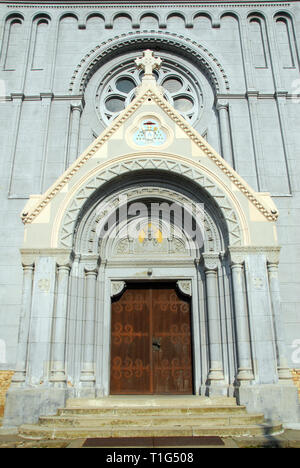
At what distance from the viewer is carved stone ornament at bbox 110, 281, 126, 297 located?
12023mm

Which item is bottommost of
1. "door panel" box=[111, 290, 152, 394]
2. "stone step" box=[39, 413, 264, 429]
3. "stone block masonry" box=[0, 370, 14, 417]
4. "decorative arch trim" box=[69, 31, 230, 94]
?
"stone step" box=[39, 413, 264, 429]

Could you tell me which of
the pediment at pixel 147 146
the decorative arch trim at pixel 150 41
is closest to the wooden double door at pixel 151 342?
the pediment at pixel 147 146

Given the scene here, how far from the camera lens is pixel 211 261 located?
11391 mm

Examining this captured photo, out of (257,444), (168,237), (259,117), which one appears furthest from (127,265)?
(259,117)

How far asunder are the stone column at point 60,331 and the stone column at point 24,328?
0.69 metres

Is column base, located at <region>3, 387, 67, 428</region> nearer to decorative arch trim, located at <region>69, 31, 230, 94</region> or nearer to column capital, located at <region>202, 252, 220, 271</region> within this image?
column capital, located at <region>202, 252, 220, 271</region>

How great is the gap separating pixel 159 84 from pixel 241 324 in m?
10.9

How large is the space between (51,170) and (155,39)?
24.6 feet

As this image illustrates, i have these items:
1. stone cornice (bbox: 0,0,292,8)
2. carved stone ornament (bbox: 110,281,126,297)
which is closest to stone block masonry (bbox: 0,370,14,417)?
carved stone ornament (bbox: 110,281,126,297)

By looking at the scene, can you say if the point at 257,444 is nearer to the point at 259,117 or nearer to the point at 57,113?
the point at 259,117

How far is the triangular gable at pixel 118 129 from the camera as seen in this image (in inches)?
421

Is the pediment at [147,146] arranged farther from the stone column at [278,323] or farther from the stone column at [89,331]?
the stone column at [89,331]

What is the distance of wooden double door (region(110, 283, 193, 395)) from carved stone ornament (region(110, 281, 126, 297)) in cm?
34

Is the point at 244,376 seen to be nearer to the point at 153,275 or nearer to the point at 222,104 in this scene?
the point at 153,275
